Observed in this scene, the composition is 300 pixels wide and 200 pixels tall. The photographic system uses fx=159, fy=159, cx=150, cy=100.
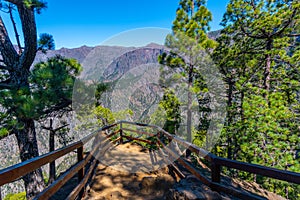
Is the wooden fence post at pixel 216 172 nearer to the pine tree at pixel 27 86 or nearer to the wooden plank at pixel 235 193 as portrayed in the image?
the wooden plank at pixel 235 193

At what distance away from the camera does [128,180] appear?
309 centimetres

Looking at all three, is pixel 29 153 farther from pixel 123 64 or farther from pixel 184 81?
pixel 184 81

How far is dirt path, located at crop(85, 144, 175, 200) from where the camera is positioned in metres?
2.53

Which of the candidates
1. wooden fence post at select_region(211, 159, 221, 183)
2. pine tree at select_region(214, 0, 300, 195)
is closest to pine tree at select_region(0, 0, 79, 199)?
wooden fence post at select_region(211, 159, 221, 183)

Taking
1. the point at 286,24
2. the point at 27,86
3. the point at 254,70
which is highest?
the point at 286,24

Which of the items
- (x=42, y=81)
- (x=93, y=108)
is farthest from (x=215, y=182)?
(x=93, y=108)

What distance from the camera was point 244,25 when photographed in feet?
22.5

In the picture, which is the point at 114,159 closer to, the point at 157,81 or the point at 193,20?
the point at 157,81

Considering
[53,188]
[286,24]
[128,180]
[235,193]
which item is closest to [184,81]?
[286,24]

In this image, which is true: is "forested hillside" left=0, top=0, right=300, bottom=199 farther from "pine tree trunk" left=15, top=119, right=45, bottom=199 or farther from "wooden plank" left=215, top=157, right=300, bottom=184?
"wooden plank" left=215, top=157, right=300, bottom=184

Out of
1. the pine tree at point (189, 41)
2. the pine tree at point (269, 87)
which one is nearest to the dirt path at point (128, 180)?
the pine tree at point (269, 87)

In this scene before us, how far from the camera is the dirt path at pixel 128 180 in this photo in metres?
2.53

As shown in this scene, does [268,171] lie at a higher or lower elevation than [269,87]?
lower

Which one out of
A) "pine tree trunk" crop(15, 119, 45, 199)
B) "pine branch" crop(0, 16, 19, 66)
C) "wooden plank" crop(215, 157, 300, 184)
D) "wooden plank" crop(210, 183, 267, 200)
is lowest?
"pine tree trunk" crop(15, 119, 45, 199)
